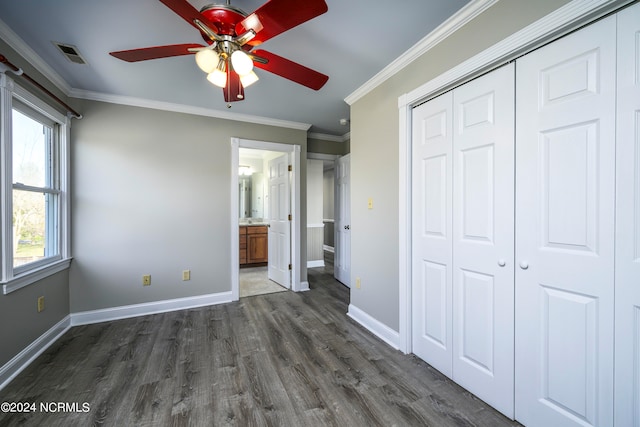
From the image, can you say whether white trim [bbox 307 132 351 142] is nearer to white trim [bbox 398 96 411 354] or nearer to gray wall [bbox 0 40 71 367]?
white trim [bbox 398 96 411 354]

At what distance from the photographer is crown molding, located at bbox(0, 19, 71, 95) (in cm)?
188

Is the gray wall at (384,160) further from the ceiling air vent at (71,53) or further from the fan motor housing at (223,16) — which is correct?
the ceiling air vent at (71,53)

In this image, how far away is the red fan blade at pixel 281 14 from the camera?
1121mm

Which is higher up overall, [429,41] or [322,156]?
[429,41]

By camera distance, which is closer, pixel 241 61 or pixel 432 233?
pixel 241 61

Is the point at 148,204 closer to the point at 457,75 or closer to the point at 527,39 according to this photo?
the point at 457,75

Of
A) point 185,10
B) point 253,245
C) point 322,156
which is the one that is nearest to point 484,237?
point 185,10

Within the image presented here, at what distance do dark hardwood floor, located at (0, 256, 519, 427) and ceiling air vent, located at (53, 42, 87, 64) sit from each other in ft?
8.00

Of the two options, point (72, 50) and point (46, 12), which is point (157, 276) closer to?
point (72, 50)

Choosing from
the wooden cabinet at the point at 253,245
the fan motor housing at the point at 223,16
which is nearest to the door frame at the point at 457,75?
the fan motor housing at the point at 223,16

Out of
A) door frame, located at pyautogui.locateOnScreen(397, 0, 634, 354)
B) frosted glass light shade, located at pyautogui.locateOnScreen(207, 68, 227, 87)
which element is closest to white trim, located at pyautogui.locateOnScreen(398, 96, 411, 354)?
door frame, located at pyautogui.locateOnScreen(397, 0, 634, 354)

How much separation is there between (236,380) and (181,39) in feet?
8.07

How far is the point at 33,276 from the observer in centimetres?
221

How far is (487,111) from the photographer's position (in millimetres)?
1663
